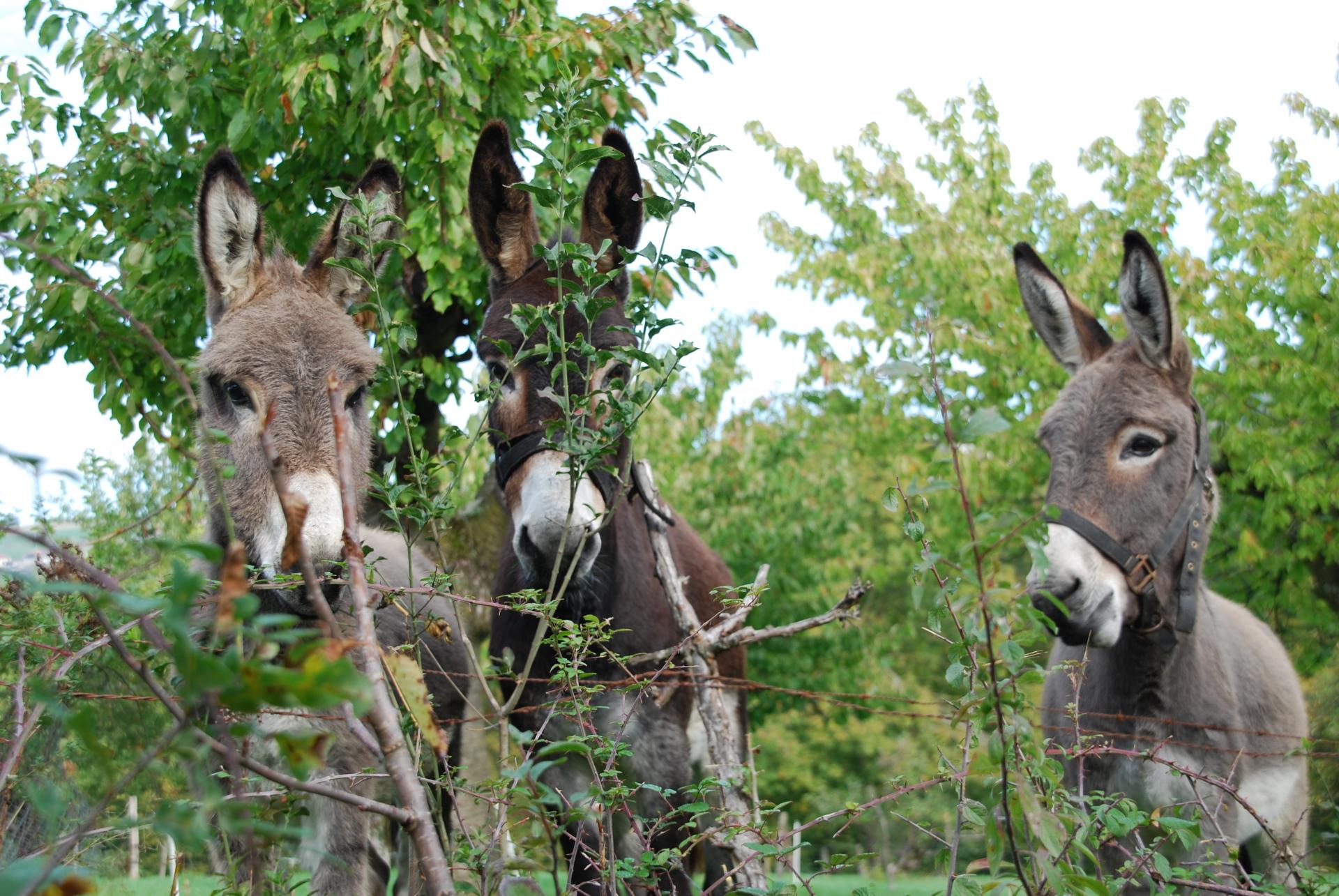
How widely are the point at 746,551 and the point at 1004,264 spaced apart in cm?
549

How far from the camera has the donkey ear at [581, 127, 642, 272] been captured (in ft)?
13.8

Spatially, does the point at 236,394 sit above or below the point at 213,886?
above

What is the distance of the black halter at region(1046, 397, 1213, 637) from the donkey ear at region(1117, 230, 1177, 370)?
338mm

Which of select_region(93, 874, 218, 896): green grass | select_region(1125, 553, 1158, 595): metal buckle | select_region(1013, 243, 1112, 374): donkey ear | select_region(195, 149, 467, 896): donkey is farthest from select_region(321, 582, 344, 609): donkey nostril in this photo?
select_region(1013, 243, 1112, 374): donkey ear

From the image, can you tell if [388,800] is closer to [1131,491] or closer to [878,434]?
[1131,491]

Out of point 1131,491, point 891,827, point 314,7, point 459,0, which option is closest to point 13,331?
point 314,7

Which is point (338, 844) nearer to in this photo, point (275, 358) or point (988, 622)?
point (275, 358)

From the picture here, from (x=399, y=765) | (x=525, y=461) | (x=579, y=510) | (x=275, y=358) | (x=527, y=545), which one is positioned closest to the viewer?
(x=399, y=765)

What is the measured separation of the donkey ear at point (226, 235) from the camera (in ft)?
12.8

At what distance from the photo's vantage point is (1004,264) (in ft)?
41.9

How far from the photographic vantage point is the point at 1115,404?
4.21 metres

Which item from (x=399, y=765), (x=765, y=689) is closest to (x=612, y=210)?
(x=765, y=689)

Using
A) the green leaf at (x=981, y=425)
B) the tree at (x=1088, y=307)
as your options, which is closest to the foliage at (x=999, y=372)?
the tree at (x=1088, y=307)

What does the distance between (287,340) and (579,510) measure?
1179mm
